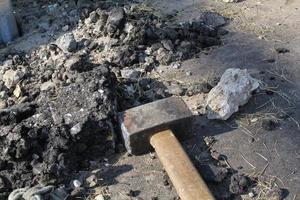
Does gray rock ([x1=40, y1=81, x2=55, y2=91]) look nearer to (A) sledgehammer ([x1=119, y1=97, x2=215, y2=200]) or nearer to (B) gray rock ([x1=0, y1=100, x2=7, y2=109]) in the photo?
(B) gray rock ([x1=0, y1=100, x2=7, y2=109])

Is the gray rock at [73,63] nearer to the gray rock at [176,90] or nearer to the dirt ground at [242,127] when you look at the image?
the dirt ground at [242,127]

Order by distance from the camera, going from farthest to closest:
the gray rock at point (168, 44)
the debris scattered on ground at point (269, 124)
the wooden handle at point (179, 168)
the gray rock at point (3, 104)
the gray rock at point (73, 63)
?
the gray rock at point (168, 44) → the gray rock at point (73, 63) → the gray rock at point (3, 104) → the debris scattered on ground at point (269, 124) → the wooden handle at point (179, 168)

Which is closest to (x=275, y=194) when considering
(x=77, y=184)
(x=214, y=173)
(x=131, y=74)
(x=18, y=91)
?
(x=214, y=173)

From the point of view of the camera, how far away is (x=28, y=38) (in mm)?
5273

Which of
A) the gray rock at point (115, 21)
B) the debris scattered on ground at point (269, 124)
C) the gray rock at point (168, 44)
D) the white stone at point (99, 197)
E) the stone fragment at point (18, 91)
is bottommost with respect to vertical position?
the white stone at point (99, 197)

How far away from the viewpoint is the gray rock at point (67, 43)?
4945mm

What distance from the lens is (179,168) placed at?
3432 mm

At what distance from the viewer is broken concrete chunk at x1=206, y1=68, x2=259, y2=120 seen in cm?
402

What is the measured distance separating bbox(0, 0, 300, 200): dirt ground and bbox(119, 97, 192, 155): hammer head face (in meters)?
0.10

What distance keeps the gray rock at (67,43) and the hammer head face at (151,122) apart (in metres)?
1.34

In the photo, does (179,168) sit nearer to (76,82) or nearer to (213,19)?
(76,82)

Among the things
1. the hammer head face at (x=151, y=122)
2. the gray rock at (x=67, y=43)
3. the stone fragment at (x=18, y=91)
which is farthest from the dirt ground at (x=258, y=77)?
the stone fragment at (x=18, y=91)

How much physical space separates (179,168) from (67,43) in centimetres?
203

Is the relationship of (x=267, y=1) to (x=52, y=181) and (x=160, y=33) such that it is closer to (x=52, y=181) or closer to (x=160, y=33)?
(x=160, y=33)
